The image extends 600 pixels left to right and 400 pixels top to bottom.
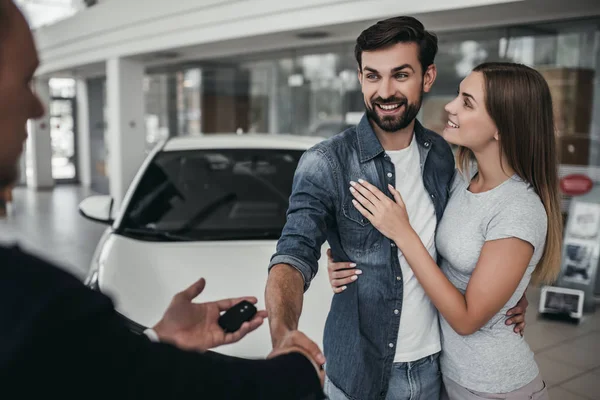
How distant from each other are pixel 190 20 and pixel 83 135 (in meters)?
8.79

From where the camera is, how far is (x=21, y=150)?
28.4 inches

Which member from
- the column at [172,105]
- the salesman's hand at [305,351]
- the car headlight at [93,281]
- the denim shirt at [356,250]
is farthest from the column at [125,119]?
the salesman's hand at [305,351]

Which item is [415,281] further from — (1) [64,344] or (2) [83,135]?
(2) [83,135]

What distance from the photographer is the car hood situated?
7.06 feet

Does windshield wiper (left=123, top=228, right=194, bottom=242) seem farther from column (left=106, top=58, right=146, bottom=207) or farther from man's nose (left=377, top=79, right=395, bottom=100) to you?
column (left=106, top=58, right=146, bottom=207)

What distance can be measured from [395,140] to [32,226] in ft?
27.6

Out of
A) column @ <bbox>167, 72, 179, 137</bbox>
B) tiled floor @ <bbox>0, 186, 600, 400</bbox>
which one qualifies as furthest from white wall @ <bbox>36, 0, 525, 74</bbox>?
tiled floor @ <bbox>0, 186, 600, 400</bbox>

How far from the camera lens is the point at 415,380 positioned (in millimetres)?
1520

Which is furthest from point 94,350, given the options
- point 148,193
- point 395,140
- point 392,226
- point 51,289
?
point 148,193

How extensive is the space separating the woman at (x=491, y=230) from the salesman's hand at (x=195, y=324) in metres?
0.48

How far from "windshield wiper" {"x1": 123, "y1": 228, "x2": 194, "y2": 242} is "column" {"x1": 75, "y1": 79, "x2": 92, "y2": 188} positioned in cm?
1265

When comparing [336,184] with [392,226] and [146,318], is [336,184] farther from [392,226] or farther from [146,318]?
[146,318]

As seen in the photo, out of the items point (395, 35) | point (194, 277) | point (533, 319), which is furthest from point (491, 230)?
point (533, 319)

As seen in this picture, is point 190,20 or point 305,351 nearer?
point 305,351
